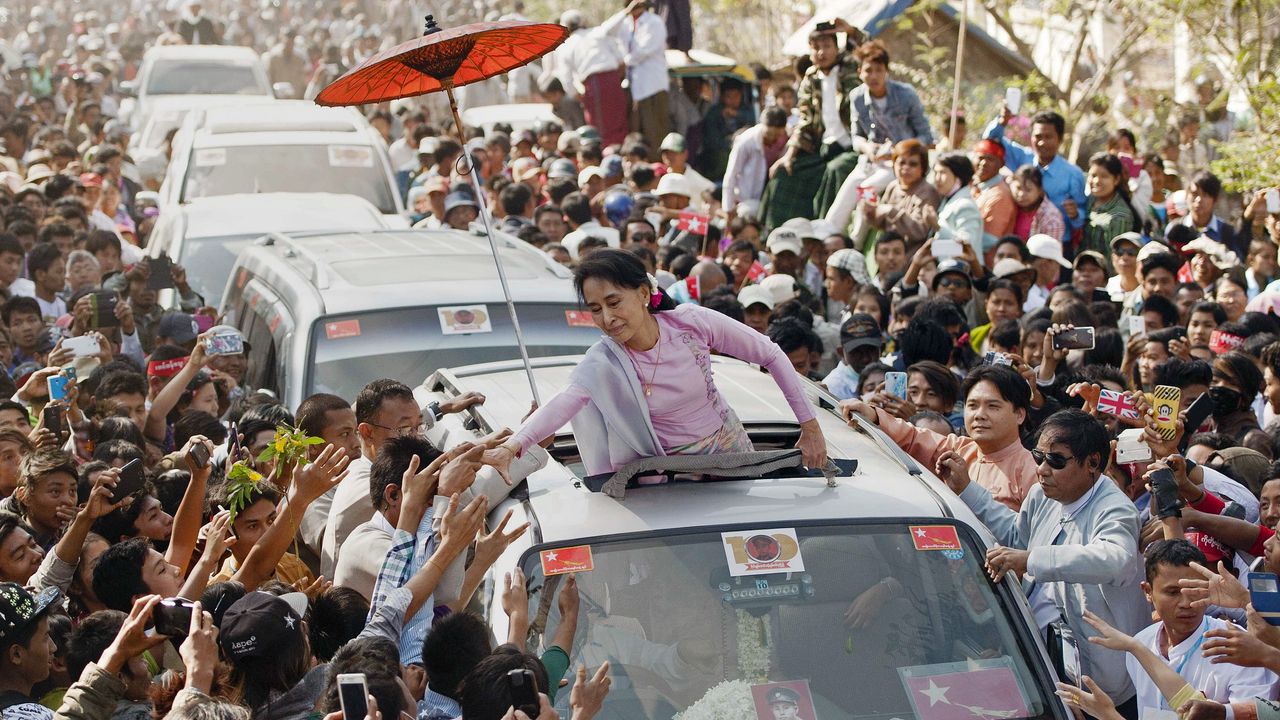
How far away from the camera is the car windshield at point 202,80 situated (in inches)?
873

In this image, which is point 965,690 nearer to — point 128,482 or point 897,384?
point 897,384

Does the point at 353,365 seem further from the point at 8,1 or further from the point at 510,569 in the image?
the point at 8,1

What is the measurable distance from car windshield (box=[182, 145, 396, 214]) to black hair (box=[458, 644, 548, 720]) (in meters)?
9.46

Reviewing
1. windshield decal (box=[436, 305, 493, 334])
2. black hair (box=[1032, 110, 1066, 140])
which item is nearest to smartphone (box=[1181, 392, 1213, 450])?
windshield decal (box=[436, 305, 493, 334])

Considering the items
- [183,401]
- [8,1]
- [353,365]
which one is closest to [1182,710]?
[353,365]

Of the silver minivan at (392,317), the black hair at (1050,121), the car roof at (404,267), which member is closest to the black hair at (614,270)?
the silver minivan at (392,317)

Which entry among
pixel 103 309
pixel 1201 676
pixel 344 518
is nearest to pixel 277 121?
pixel 103 309

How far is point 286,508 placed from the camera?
523 cm

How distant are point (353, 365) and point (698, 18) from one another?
2353cm

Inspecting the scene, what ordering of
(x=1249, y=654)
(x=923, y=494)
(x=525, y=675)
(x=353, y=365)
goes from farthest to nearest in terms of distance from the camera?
(x=353, y=365) < (x=923, y=494) < (x=1249, y=654) < (x=525, y=675)

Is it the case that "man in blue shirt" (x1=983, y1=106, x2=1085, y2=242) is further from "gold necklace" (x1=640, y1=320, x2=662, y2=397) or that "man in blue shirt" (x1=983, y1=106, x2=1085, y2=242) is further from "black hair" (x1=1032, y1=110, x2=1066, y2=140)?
"gold necklace" (x1=640, y1=320, x2=662, y2=397)

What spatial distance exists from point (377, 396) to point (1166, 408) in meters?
2.99

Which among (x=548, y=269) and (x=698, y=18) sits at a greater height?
(x=548, y=269)

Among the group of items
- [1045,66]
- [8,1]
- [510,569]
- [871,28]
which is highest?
[510,569]
